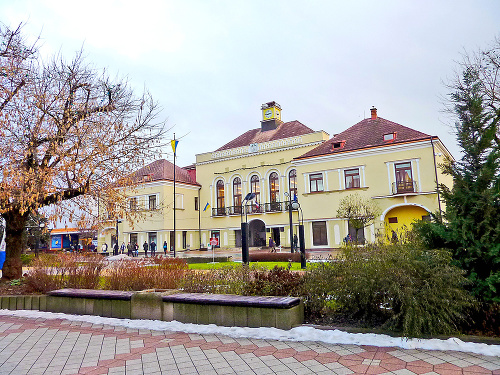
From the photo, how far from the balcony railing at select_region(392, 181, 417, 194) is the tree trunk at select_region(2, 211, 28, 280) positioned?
85.7 ft

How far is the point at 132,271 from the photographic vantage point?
9336 mm

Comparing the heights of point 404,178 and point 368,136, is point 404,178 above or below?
below

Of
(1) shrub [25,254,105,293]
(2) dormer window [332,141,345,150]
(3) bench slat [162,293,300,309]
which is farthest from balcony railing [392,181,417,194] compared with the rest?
(3) bench slat [162,293,300,309]

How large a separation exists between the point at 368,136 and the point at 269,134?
13.0 m

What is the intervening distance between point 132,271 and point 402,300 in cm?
→ 657

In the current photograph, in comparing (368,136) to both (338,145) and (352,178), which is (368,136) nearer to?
(338,145)

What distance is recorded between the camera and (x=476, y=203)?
5.63 meters

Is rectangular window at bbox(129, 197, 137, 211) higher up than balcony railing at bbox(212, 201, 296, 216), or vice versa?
balcony railing at bbox(212, 201, 296, 216)

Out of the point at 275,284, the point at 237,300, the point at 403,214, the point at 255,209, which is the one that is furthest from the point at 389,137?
the point at 237,300

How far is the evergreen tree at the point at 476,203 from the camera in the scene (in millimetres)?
5375

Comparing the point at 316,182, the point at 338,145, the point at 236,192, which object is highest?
the point at 338,145

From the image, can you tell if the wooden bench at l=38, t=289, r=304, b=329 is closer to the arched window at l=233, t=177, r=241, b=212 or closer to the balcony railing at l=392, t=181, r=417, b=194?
the balcony railing at l=392, t=181, r=417, b=194

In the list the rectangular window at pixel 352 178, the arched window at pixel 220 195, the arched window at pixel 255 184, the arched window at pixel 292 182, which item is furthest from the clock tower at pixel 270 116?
the rectangular window at pixel 352 178

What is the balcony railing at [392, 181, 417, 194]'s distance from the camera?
29.3 metres
